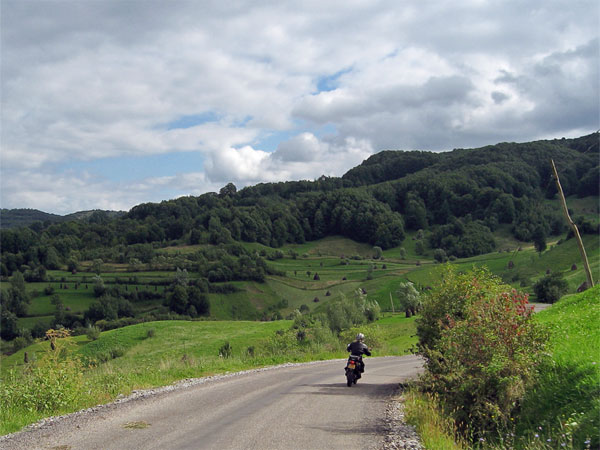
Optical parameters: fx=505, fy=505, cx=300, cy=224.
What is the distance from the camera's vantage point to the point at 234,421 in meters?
11.3

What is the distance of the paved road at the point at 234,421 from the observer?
956 cm

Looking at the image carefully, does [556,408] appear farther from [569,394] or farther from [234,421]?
[234,421]

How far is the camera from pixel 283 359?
26.2 m

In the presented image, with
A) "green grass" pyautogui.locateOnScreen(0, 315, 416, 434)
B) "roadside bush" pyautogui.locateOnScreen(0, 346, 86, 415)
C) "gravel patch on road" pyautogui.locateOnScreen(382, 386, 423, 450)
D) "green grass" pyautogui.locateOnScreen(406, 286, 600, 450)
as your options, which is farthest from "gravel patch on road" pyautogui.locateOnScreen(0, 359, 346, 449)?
"green grass" pyautogui.locateOnScreen(406, 286, 600, 450)

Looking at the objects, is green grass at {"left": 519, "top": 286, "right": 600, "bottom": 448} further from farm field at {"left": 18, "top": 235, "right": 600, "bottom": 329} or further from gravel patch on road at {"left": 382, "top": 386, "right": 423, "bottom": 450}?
farm field at {"left": 18, "top": 235, "right": 600, "bottom": 329}

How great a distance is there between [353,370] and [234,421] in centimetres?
657

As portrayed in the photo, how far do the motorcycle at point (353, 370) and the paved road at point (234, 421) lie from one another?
37 cm

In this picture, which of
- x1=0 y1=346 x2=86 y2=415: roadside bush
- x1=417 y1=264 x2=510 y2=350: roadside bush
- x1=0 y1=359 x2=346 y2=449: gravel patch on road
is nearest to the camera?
x1=0 y1=359 x2=346 y2=449: gravel patch on road

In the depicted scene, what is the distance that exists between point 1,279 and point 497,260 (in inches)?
5644

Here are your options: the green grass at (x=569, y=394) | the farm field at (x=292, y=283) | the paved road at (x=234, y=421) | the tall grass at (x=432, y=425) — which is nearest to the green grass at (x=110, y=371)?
the paved road at (x=234, y=421)

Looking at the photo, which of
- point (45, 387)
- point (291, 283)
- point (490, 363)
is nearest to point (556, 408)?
point (490, 363)

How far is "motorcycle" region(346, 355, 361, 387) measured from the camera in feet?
55.4

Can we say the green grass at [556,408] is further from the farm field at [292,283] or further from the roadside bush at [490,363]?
the farm field at [292,283]

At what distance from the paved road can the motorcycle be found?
366 mm
